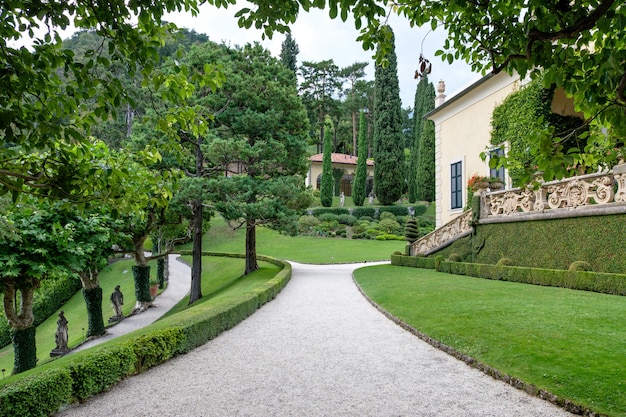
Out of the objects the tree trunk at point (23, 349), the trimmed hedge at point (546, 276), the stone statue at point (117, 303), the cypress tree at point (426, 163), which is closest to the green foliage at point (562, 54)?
the trimmed hedge at point (546, 276)

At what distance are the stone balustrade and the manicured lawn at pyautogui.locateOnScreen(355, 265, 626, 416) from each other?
240 cm

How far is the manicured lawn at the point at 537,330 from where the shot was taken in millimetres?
4312

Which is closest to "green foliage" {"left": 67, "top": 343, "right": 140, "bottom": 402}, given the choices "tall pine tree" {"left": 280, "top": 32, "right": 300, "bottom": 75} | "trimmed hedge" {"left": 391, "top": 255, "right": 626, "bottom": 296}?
"trimmed hedge" {"left": 391, "top": 255, "right": 626, "bottom": 296}

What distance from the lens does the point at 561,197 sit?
1122cm

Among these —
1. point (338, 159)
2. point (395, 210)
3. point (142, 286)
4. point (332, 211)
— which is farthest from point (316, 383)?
point (338, 159)

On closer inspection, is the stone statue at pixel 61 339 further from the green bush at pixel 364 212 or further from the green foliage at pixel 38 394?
the green bush at pixel 364 212

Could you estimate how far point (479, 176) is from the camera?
1706cm

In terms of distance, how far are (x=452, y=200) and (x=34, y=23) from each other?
59.3 feet

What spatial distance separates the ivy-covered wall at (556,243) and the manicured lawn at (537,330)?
4.42ft

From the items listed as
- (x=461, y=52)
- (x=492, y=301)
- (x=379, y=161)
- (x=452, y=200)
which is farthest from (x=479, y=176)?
(x=379, y=161)

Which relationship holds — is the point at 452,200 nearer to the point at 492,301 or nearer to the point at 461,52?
the point at 492,301

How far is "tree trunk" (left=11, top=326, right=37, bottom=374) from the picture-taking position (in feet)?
40.0

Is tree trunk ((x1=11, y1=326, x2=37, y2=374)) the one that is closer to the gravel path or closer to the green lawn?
the green lawn

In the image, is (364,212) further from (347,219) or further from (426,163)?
(426,163)
